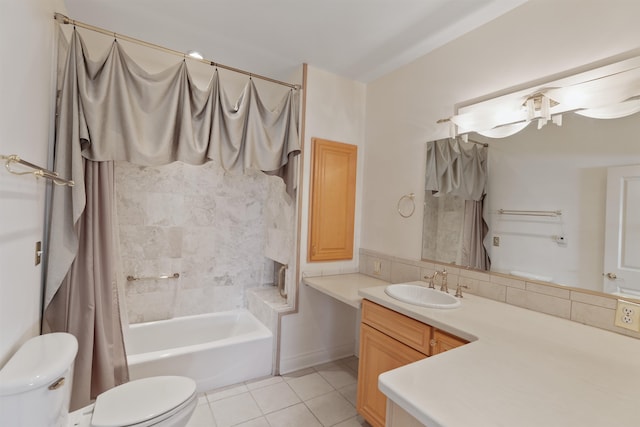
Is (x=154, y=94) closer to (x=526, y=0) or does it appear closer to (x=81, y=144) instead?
(x=81, y=144)

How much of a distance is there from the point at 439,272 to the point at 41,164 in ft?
7.89

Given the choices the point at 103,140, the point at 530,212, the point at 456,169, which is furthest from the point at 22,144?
the point at 530,212

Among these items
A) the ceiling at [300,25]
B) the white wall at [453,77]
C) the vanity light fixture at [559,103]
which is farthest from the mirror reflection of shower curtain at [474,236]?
the ceiling at [300,25]

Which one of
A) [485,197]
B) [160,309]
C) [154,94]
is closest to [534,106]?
[485,197]

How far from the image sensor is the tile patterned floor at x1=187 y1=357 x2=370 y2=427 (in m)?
1.89

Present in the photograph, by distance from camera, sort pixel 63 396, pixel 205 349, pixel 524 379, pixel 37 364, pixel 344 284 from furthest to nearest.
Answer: pixel 344 284 < pixel 205 349 < pixel 63 396 < pixel 37 364 < pixel 524 379

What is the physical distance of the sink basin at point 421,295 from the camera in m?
1.68

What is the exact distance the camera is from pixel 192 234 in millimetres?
2795

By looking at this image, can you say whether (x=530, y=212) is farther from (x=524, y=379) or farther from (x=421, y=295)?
(x=524, y=379)

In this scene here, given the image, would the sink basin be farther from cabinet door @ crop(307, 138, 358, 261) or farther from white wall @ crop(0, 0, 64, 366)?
white wall @ crop(0, 0, 64, 366)

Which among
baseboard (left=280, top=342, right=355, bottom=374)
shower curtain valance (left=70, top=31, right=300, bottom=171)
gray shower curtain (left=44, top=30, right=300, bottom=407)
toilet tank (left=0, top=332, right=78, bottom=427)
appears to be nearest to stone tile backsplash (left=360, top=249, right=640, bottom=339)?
baseboard (left=280, top=342, right=355, bottom=374)

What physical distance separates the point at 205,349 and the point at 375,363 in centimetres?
125

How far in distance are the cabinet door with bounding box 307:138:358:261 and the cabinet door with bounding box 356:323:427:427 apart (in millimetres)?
948

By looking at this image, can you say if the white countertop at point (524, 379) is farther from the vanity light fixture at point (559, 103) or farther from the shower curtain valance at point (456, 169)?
the vanity light fixture at point (559, 103)
